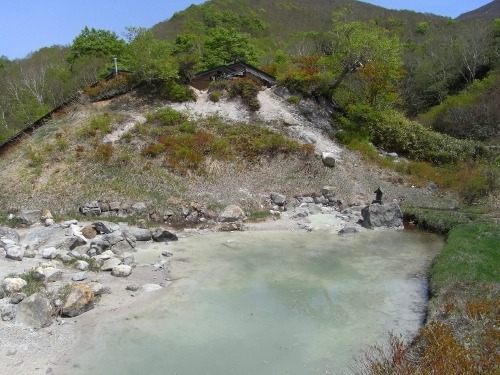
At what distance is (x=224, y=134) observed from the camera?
101ft

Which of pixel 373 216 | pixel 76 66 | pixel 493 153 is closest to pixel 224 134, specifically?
pixel 373 216

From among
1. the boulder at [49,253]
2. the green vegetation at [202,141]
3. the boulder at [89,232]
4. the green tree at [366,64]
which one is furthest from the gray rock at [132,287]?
the green tree at [366,64]

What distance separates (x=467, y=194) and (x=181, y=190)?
15.3 metres

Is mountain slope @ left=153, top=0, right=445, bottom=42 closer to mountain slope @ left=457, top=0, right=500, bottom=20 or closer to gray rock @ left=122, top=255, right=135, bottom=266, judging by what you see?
mountain slope @ left=457, top=0, right=500, bottom=20

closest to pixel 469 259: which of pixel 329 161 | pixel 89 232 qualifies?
pixel 329 161

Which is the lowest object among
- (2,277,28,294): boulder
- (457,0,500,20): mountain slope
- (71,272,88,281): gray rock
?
(71,272,88,281): gray rock

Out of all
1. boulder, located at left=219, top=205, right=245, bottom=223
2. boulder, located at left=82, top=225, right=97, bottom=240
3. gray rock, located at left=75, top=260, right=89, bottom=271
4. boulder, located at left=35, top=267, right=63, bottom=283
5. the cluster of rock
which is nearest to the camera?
the cluster of rock

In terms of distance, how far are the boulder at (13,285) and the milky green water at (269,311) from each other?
130 inches

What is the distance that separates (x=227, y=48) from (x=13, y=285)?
139 ft

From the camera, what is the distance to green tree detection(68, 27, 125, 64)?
5534cm

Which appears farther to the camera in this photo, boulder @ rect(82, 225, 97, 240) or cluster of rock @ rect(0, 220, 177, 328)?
boulder @ rect(82, 225, 97, 240)

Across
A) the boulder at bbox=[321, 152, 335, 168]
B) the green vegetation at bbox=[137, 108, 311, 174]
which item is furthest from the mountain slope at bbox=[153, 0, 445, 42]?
the boulder at bbox=[321, 152, 335, 168]

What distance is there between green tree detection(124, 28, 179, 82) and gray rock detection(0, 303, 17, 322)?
76.4 ft

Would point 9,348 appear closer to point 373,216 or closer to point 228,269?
point 228,269
